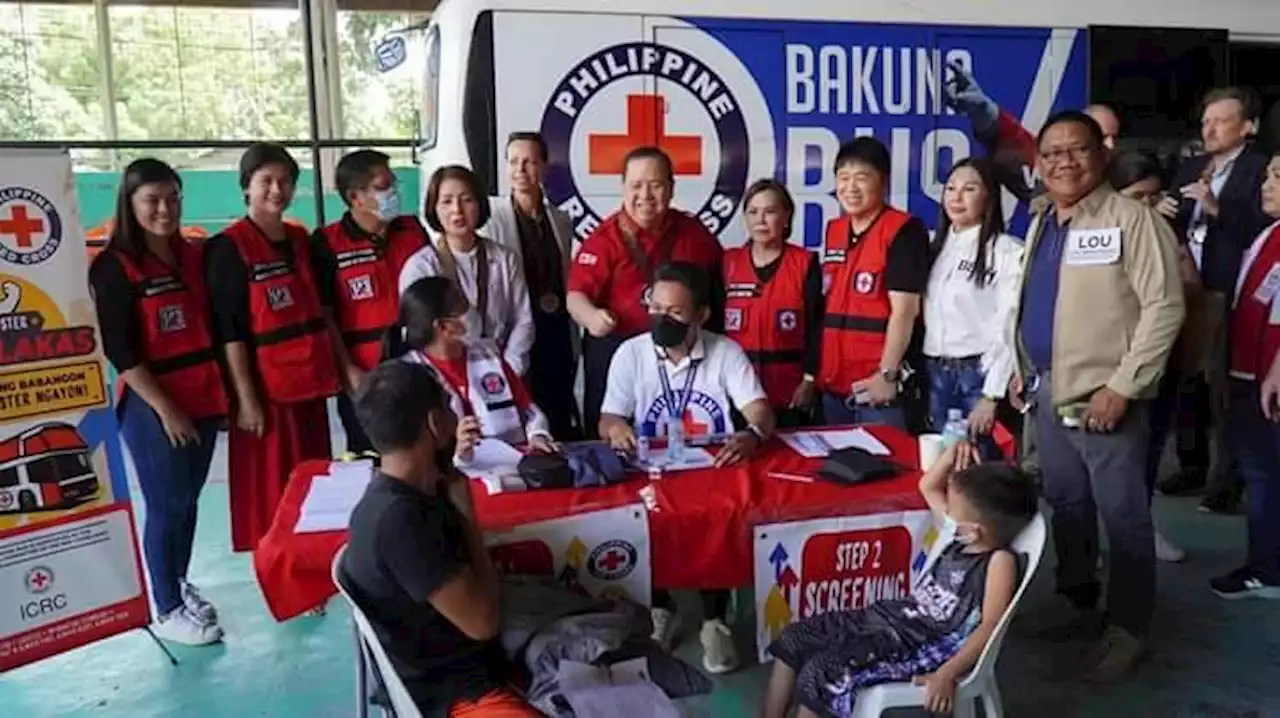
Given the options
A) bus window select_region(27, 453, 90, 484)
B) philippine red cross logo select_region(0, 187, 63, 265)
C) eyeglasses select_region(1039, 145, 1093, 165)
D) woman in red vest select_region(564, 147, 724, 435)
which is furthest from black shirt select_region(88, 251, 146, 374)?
eyeglasses select_region(1039, 145, 1093, 165)

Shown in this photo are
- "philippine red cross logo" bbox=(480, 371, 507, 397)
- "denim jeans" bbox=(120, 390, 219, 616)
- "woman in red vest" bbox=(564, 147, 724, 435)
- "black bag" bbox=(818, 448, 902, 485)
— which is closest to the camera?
"black bag" bbox=(818, 448, 902, 485)

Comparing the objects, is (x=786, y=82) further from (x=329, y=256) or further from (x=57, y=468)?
(x=57, y=468)

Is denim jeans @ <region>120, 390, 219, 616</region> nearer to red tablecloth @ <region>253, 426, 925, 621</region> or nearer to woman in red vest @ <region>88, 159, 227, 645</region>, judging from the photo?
woman in red vest @ <region>88, 159, 227, 645</region>

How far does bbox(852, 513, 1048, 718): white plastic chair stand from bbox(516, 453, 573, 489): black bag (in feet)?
2.30

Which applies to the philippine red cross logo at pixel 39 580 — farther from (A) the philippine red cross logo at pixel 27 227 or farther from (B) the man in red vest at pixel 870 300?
(B) the man in red vest at pixel 870 300

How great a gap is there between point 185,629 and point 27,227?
1.15 meters

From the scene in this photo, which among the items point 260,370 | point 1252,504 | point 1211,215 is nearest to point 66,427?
point 260,370

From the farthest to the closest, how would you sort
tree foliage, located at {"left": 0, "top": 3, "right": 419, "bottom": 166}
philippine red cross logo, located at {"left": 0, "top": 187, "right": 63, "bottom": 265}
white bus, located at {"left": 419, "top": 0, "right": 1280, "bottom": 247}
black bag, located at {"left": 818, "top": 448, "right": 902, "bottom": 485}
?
1. tree foliage, located at {"left": 0, "top": 3, "right": 419, "bottom": 166}
2. white bus, located at {"left": 419, "top": 0, "right": 1280, "bottom": 247}
3. philippine red cross logo, located at {"left": 0, "top": 187, "right": 63, "bottom": 265}
4. black bag, located at {"left": 818, "top": 448, "right": 902, "bottom": 485}

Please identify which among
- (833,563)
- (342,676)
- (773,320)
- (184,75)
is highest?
(184,75)

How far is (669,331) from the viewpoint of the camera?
2.67 m

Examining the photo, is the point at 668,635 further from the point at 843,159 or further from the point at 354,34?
the point at 354,34

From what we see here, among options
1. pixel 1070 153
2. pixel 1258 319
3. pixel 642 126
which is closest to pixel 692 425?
pixel 1070 153

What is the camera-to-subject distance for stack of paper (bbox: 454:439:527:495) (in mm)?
2238

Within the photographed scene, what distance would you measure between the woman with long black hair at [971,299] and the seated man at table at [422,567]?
166 centimetres
